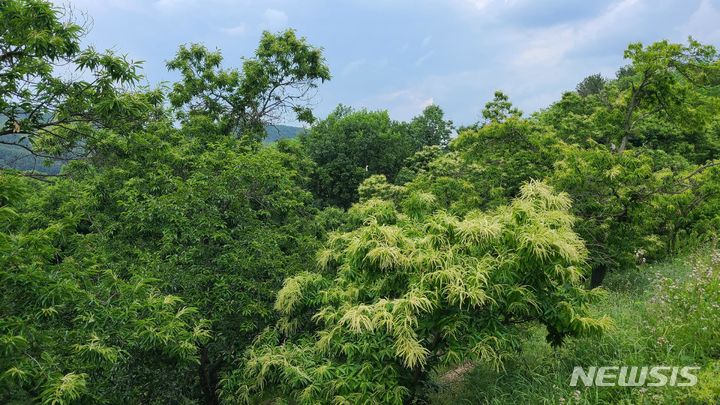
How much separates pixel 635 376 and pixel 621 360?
0.34m

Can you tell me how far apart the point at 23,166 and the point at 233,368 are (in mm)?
4266

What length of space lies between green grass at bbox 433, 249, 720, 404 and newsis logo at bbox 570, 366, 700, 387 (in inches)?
2.4

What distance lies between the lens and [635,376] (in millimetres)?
4293

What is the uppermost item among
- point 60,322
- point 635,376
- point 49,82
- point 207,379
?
point 49,82

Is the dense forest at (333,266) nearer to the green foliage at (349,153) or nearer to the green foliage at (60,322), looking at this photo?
the green foliage at (60,322)

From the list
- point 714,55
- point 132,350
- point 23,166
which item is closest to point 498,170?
point 714,55

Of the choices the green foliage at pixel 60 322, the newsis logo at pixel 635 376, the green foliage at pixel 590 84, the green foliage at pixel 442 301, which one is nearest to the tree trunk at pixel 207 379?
the green foliage at pixel 60 322

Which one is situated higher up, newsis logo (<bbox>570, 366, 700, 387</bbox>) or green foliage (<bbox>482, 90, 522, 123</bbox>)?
green foliage (<bbox>482, 90, 522, 123</bbox>)

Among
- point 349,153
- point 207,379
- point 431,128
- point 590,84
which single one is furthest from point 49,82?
point 590,84

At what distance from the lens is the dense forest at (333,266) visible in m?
4.59

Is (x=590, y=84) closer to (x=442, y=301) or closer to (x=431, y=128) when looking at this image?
(x=431, y=128)

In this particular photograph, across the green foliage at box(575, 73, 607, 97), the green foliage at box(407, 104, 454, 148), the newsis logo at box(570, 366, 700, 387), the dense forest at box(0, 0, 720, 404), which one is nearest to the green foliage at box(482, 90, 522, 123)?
the dense forest at box(0, 0, 720, 404)

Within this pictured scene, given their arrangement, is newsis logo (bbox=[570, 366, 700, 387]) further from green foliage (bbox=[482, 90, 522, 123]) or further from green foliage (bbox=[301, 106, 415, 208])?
green foliage (bbox=[301, 106, 415, 208])

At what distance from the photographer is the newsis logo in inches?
159
